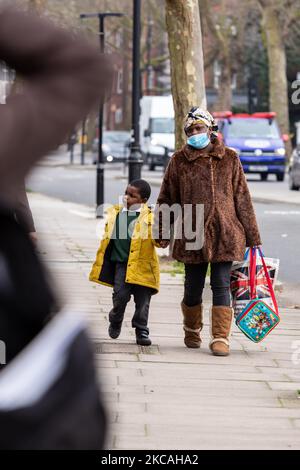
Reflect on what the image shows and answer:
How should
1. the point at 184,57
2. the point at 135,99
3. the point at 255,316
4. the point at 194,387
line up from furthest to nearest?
the point at 135,99 → the point at 184,57 → the point at 255,316 → the point at 194,387

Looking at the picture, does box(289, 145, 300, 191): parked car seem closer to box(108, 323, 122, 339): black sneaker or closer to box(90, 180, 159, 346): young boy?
box(108, 323, 122, 339): black sneaker

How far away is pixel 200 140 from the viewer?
8.09 m

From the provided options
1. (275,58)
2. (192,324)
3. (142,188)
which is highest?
(275,58)

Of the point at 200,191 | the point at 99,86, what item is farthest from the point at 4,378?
the point at 200,191

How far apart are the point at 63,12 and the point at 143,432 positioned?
161ft

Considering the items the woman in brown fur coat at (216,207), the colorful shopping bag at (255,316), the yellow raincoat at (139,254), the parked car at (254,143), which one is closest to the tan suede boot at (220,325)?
the woman in brown fur coat at (216,207)

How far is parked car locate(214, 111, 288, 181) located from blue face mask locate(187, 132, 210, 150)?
31016 mm

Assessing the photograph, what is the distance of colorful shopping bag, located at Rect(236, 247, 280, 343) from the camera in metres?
8.32

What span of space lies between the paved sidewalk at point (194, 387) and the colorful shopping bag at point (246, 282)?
0.33m

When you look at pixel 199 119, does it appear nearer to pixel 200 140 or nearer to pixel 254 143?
pixel 200 140

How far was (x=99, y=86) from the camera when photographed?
2.05 meters

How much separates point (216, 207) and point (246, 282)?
2.02 ft

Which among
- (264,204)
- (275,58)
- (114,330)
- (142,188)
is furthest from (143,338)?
(275,58)

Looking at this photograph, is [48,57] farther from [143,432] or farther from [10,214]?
[143,432]
